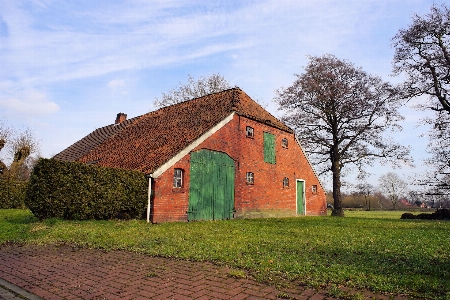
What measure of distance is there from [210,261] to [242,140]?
12.0 m

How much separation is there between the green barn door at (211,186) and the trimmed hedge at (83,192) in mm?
2517

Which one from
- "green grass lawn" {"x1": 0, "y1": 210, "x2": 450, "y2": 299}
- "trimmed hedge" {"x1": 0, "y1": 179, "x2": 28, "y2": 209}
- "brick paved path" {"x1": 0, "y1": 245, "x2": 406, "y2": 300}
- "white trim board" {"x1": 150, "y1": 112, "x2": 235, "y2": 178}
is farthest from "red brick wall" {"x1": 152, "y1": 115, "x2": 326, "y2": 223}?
"trimmed hedge" {"x1": 0, "y1": 179, "x2": 28, "y2": 209}

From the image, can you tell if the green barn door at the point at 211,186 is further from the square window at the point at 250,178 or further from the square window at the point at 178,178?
the square window at the point at 250,178

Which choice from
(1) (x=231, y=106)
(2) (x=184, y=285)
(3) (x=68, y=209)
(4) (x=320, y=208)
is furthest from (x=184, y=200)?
(4) (x=320, y=208)

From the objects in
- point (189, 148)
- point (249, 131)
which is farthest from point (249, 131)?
point (189, 148)

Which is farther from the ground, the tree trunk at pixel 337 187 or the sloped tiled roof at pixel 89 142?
the sloped tiled roof at pixel 89 142

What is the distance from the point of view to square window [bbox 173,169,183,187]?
555 inches

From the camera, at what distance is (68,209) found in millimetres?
11484

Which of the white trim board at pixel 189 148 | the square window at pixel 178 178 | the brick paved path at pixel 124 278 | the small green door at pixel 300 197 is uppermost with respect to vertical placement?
the white trim board at pixel 189 148

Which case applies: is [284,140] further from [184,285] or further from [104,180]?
[184,285]

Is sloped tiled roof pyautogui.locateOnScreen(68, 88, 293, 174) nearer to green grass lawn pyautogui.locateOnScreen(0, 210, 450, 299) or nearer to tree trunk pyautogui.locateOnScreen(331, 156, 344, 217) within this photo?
green grass lawn pyautogui.locateOnScreen(0, 210, 450, 299)

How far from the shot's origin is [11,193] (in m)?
22.7

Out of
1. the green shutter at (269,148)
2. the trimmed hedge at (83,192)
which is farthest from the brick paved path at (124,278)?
the green shutter at (269,148)

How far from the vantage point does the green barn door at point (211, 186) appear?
14672 millimetres
